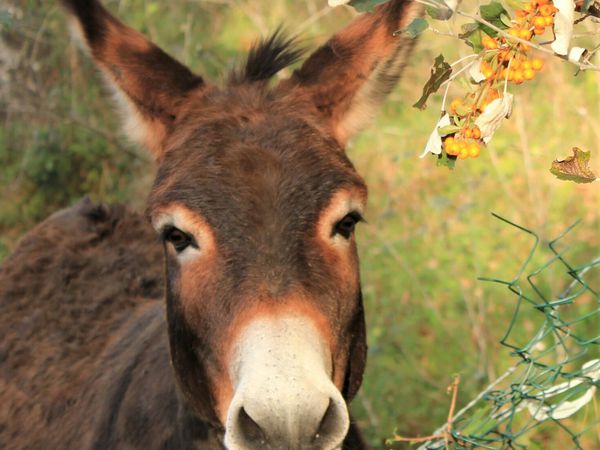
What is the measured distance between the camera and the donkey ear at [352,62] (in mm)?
3246

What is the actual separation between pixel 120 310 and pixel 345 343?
161cm

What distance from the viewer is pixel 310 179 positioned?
9.02 ft

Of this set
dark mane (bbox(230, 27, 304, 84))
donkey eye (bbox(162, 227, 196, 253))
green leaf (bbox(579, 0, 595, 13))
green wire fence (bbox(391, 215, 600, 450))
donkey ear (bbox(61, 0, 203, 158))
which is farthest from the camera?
dark mane (bbox(230, 27, 304, 84))

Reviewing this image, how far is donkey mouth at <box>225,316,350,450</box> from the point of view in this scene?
230cm

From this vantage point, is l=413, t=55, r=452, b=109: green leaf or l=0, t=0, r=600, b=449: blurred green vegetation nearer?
l=413, t=55, r=452, b=109: green leaf

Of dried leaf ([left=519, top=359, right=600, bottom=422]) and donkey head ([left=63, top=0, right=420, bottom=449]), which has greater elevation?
donkey head ([left=63, top=0, right=420, bottom=449])

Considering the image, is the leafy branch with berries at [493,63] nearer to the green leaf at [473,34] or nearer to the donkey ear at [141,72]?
the green leaf at [473,34]

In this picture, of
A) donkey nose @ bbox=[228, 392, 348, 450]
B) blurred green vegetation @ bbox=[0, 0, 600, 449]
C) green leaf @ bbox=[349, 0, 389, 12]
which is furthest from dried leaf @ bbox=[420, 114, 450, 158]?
blurred green vegetation @ bbox=[0, 0, 600, 449]

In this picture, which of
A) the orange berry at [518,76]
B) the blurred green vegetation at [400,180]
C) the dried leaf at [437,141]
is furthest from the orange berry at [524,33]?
the blurred green vegetation at [400,180]

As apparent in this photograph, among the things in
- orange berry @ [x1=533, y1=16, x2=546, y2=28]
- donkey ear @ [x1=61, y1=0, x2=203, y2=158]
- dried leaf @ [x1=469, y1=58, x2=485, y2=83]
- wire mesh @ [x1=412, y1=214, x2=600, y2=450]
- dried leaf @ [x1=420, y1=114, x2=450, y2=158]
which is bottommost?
wire mesh @ [x1=412, y1=214, x2=600, y2=450]

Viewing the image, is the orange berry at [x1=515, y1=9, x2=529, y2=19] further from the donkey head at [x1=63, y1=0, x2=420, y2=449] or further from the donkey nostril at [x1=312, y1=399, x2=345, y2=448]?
the donkey nostril at [x1=312, y1=399, x2=345, y2=448]

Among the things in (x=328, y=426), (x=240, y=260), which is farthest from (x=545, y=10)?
(x=328, y=426)

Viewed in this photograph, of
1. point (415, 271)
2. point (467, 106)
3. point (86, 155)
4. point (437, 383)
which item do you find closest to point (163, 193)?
point (467, 106)

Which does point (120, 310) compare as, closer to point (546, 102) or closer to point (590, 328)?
point (590, 328)
